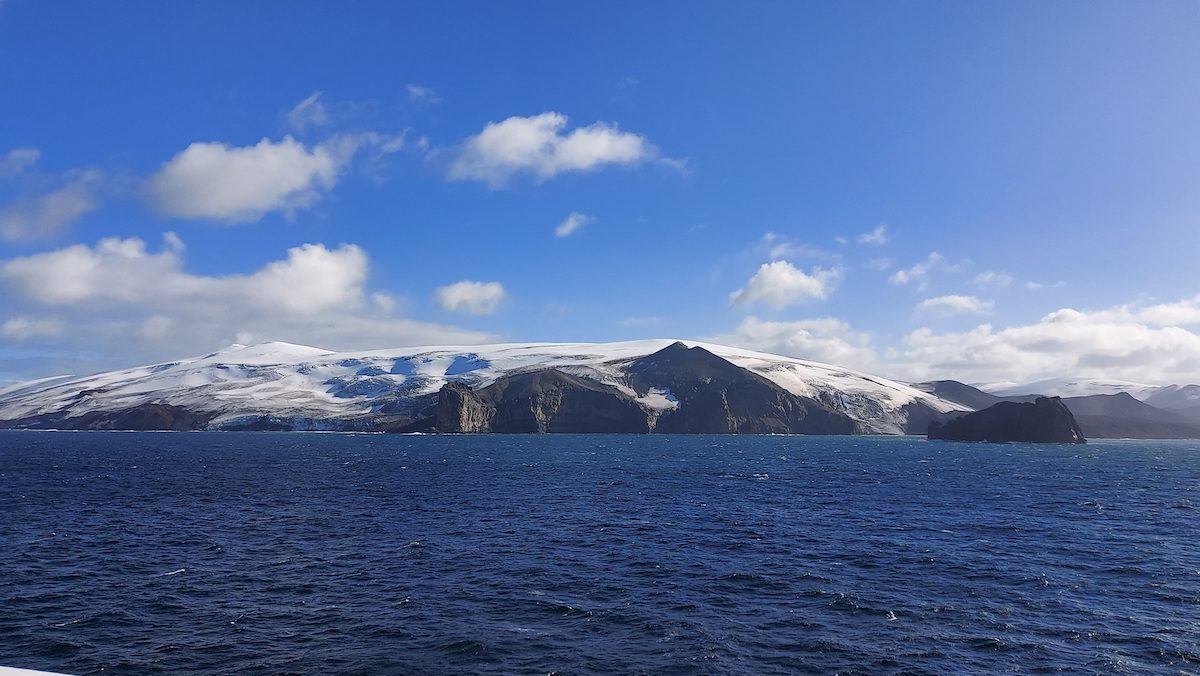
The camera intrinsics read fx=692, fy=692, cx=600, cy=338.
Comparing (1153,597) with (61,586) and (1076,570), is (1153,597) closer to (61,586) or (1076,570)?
(1076,570)

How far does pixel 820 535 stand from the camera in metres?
61.3

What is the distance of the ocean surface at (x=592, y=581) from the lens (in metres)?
32.2

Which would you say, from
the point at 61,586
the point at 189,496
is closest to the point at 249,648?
the point at 61,586

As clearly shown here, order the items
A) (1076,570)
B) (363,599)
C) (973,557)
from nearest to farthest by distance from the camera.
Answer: (363,599), (1076,570), (973,557)

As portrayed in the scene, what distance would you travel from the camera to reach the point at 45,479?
103500 mm

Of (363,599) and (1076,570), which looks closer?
(363,599)

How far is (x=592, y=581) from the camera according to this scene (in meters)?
45.1

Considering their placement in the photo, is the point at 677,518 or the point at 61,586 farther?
the point at 677,518

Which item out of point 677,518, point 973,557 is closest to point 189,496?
point 677,518

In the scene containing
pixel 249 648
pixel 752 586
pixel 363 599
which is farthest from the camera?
pixel 752 586

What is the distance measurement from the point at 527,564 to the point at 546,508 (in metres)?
27.9

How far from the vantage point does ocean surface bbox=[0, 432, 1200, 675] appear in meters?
32.2

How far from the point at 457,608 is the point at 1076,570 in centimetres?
4281

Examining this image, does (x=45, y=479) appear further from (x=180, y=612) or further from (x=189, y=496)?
(x=180, y=612)
